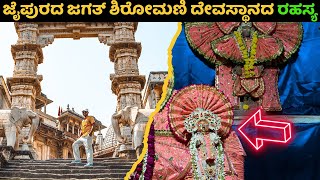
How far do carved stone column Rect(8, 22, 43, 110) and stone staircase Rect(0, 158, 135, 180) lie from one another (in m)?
10.8

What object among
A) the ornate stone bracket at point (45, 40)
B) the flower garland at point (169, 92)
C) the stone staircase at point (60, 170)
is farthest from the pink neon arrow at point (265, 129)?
the ornate stone bracket at point (45, 40)

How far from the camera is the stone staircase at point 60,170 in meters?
12.9

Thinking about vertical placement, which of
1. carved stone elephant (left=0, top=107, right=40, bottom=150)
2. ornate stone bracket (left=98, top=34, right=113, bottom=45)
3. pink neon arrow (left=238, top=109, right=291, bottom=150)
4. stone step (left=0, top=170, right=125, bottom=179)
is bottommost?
stone step (left=0, top=170, right=125, bottom=179)

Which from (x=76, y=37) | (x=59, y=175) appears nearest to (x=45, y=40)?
(x=76, y=37)

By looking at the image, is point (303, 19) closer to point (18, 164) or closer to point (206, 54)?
point (206, 54)

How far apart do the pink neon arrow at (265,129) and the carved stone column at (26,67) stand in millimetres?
16959

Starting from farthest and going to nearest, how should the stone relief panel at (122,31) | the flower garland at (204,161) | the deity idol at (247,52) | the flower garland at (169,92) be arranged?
the stone relief panel at (122,31)
the deity idol at (247,52)
the flower garland at (169,92)
the flower garland at (204,161)

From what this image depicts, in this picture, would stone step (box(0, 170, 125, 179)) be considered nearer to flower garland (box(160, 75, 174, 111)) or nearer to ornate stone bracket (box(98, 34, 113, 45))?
flower garland (box(160, 75, 174, 111))

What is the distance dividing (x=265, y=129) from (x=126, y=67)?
54.1 feet

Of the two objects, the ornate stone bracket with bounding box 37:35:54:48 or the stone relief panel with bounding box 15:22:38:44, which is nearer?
the stone relief panel with bounding box 15:22:38:44

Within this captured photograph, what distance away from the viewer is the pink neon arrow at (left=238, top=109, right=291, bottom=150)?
9.21 m

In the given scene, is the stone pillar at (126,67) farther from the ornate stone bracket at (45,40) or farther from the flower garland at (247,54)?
the flower garland at (247,54)

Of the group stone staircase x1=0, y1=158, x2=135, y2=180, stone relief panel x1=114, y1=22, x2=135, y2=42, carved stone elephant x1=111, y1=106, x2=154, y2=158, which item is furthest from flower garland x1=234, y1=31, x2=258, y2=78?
stone relief panel x1=114, y1=22, x2=135, y2=42

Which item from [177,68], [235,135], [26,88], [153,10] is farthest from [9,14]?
[26,88]
